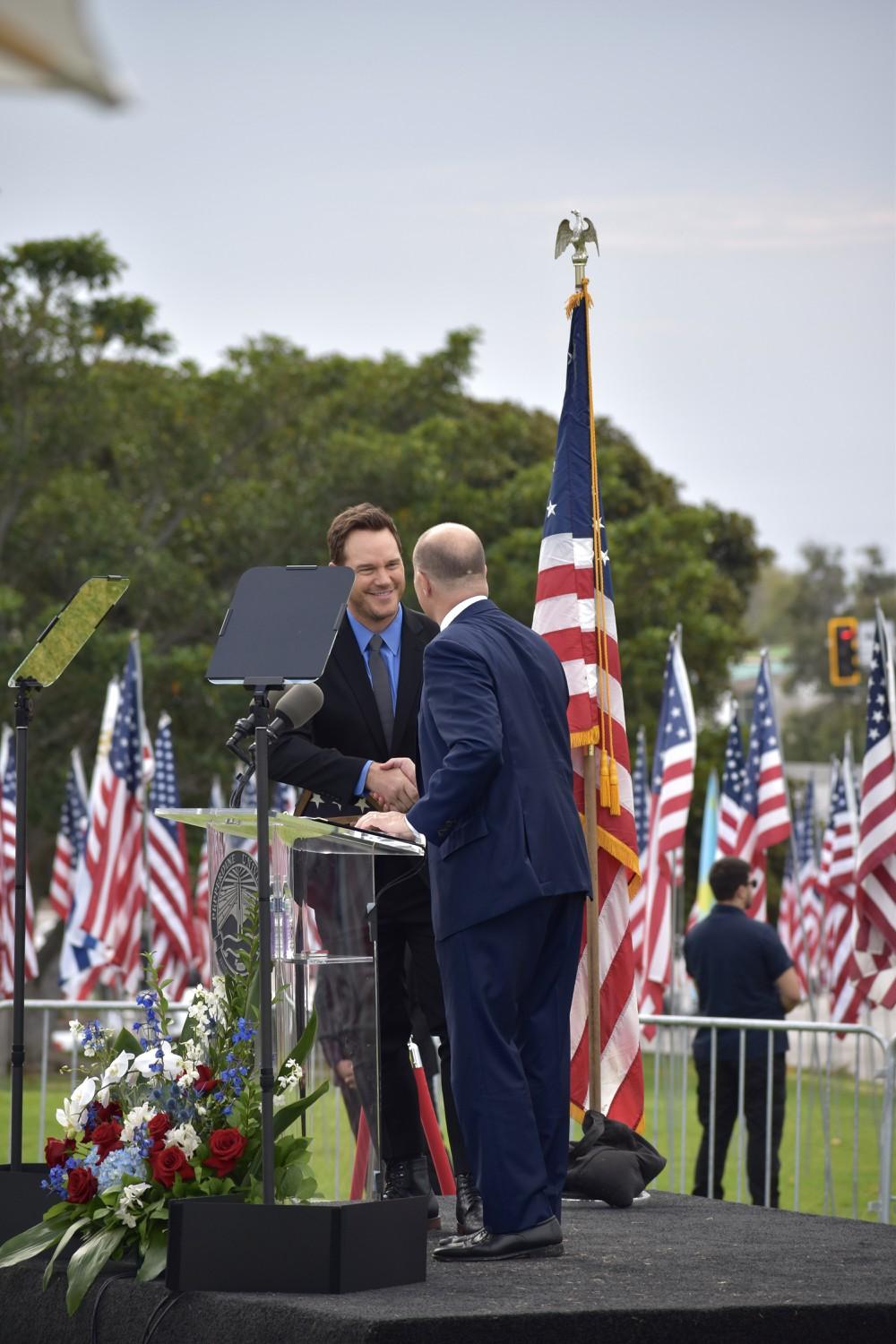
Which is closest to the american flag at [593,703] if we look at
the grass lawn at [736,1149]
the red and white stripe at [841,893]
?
the grass lawn at [736,1149]

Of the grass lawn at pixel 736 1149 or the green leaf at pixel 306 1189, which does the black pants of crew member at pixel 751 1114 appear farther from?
the green leaf at pixel 306 1189

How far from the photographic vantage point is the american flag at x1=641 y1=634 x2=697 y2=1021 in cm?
1778

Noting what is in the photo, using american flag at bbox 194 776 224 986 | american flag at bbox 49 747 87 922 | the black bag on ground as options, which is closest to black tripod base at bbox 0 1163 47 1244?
the black bag on ground

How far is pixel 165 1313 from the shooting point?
14.0 feet

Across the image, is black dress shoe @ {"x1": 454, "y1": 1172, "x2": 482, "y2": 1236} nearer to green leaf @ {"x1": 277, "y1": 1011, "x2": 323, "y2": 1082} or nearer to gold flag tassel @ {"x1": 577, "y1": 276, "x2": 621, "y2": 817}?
green leaf @ {"x1": 277, "y1": 1011, "x2": 323, "y2": 1082}

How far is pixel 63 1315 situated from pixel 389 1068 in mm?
1203

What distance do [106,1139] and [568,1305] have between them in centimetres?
140

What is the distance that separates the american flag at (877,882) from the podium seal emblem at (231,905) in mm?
6369

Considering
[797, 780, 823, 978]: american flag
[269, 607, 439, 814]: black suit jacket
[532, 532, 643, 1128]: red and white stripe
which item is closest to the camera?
[269, 607, 439, 814]: black suit jacket

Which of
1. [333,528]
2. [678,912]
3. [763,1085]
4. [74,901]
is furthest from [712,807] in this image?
[333,528]

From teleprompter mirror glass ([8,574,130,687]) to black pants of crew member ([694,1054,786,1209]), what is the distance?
223 inches

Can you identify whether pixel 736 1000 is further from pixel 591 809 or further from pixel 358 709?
pixel 358 709

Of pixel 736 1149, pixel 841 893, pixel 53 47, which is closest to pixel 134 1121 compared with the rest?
pixel 53 47

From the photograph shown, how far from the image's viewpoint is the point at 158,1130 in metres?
4.61
